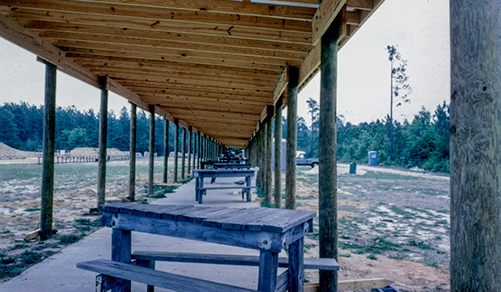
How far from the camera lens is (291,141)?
5457 millimetres

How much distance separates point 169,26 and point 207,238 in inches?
130

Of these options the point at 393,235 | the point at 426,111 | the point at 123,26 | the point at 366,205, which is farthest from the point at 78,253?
the point at 426,111

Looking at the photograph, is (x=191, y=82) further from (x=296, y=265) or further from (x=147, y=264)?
(x=296, y=265)

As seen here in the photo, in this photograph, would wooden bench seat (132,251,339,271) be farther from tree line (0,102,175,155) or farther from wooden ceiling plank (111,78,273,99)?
tree line (0,102,175,155)

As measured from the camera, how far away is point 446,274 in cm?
390

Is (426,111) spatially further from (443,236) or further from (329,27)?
(329,27)

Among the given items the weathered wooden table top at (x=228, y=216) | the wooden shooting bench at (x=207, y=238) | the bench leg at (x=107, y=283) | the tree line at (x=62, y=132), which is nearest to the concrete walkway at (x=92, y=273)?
the bench leg at (x=107, y=283)

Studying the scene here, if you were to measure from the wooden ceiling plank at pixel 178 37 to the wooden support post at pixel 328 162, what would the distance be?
1.69 metres

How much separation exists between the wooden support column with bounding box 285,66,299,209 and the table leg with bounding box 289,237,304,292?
296cm

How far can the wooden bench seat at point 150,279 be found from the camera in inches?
76.4

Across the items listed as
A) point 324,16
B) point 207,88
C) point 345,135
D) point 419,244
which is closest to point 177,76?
point 207,88

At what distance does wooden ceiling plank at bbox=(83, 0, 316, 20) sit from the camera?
3.72 meters

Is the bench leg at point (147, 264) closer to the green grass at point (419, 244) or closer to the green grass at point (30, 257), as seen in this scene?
the green grass at point (30, 257)

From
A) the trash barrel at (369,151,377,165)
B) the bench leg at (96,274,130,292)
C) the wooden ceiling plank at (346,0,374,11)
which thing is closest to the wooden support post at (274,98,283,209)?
the wooden ceiling plank at (346,0,374,11)
